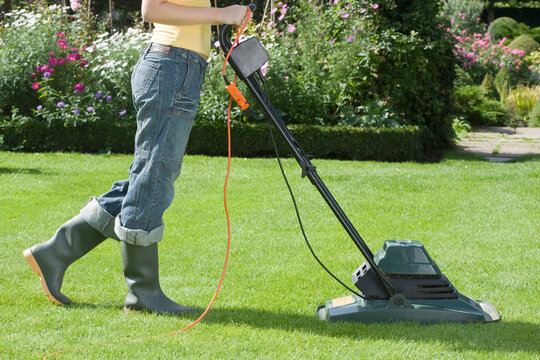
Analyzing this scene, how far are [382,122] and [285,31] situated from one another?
1.95m

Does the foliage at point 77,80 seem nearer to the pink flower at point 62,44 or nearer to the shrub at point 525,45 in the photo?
the pink flower at point 62,44

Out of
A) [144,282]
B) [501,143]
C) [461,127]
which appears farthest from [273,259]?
[461,127]

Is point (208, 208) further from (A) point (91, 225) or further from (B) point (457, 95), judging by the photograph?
(B) point (457, 95)

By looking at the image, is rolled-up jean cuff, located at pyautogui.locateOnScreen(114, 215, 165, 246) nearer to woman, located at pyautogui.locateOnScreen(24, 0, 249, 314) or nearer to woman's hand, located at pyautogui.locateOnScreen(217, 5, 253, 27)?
woman, located at pyautogui.locateOnScreen(24, 0, 249, 314)

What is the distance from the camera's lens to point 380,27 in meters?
8.38

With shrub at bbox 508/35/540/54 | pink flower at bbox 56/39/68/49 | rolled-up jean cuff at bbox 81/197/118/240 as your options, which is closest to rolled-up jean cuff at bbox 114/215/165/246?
rolled-up jean cuff at bbox 81/197/118/240

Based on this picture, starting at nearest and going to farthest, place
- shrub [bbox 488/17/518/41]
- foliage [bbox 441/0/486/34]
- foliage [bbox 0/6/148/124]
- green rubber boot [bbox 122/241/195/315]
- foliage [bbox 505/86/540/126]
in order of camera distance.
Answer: green rubber boot [bbox 122/241/195/315], foliage [bbox 0/6/148/124], foliage [bbox 505/86/540/126], foliage [bbox 441/0/486/34], shrub [bbox 488/17/518/41]

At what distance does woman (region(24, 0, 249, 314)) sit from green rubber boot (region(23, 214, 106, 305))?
0.22 metres

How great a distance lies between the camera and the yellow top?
278cm

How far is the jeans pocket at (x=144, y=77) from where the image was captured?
275cm

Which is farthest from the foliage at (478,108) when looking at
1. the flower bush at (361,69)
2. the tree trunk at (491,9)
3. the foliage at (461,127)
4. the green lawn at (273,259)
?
the tree trunk at (491,9)

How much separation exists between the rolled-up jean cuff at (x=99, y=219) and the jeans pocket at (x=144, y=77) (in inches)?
19.8

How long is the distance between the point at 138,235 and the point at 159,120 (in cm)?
45

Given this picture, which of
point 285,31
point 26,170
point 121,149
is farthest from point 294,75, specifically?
point 26,170
